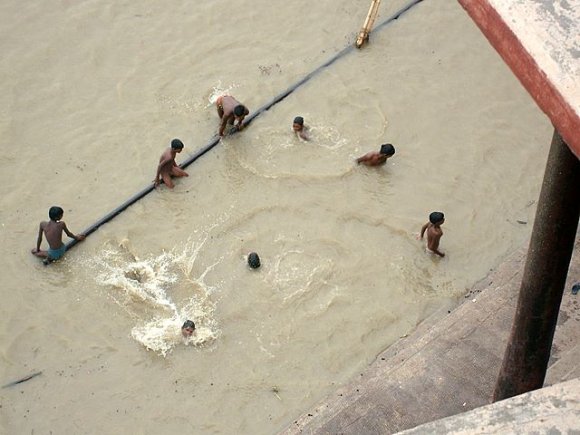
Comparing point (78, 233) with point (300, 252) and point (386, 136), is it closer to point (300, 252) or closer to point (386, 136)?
point (300, 252)

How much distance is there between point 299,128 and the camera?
32.1 feet

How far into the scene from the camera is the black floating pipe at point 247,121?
901 centimetres

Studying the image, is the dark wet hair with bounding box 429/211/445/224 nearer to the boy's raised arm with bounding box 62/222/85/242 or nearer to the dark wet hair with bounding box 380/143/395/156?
the dark wet hair with bounding box 380/143/395/156

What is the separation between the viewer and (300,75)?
34.6 ft

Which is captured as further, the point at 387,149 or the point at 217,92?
the point at 217,92

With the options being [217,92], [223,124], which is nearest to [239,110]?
[223,124]

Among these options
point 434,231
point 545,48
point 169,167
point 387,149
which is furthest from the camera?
point 387,149

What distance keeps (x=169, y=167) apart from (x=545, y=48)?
250 inches

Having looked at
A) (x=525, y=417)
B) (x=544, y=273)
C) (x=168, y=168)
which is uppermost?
(x=525, y=417)

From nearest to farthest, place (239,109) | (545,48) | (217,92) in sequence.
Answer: (545,48)
(239,109)
(217,92)

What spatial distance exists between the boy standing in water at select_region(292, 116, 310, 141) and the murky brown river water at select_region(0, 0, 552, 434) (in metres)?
0.10

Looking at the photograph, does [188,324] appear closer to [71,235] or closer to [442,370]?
[71,235]

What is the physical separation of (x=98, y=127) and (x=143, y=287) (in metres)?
2.40

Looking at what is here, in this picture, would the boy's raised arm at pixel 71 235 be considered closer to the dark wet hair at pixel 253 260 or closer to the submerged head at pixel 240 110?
the dark wet hair at pixel 253 260
